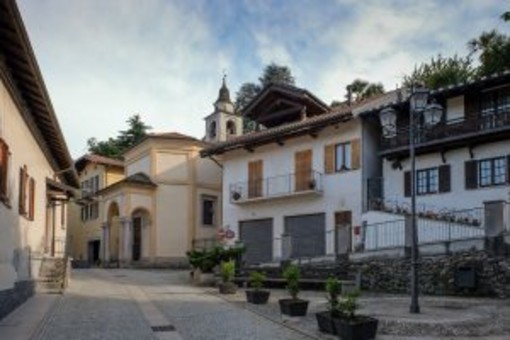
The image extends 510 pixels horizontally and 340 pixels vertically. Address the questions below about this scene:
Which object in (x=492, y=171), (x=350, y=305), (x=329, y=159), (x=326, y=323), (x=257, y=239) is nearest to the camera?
(x=350, y=305)

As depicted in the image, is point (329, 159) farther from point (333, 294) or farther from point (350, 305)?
point (350, 305)

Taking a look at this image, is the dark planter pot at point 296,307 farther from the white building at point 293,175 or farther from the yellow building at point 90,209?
the yellow building at point 90,209

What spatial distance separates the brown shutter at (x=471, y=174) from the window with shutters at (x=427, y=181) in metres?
1.44

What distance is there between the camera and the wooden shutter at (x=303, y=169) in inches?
1335

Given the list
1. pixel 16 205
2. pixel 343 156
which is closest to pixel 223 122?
pixel 343 156

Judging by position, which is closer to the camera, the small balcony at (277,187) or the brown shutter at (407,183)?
the brown shutter at (407,183)

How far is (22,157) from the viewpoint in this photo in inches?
741

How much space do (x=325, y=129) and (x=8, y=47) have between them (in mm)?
20893

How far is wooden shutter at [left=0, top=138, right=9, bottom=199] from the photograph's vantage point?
15.0 metres

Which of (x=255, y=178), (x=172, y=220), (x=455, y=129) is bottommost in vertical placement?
(x=172, y=220)

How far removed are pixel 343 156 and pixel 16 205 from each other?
1767 cm

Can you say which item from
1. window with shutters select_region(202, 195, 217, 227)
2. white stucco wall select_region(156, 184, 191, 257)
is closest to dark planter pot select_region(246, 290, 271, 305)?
white stucco wall select_region(156, 184, 191, 257)

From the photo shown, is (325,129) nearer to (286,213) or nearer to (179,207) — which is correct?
(286,213)

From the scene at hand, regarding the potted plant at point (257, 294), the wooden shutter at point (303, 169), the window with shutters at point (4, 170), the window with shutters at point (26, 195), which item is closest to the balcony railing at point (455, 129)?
the wooden shutter at point (303, 169)
